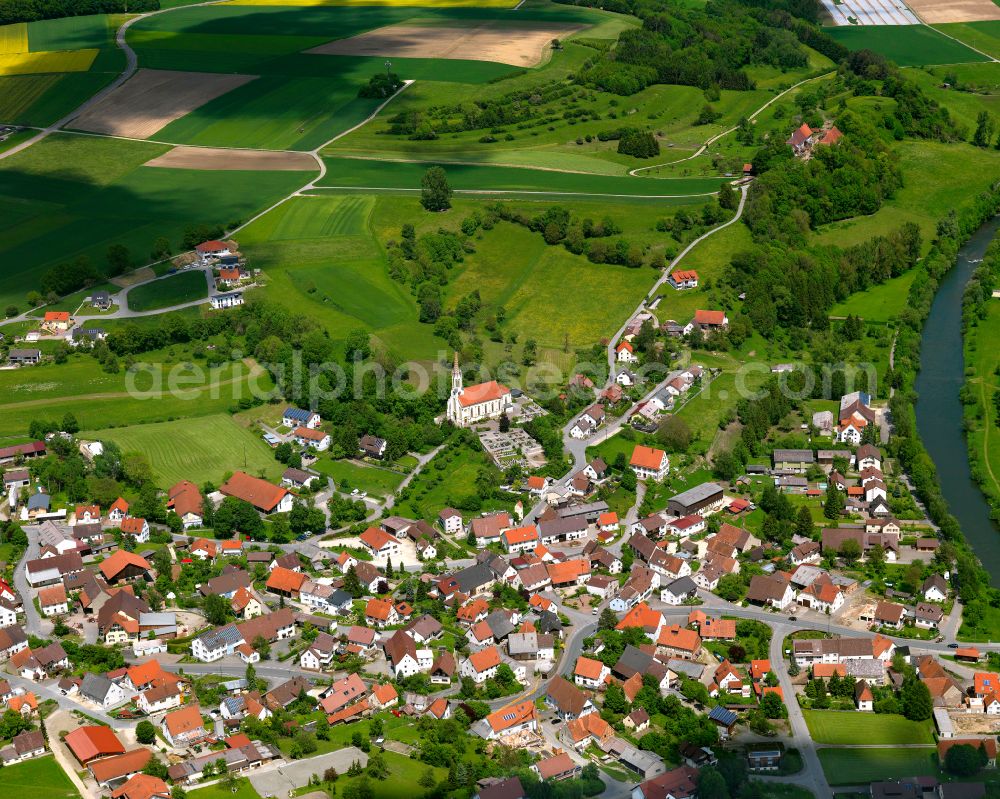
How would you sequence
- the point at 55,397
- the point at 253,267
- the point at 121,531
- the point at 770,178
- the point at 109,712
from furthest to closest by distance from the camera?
the point at 770,178, the point at 253,267, the point at 55,397, the point at 121,531, the point at 109,712


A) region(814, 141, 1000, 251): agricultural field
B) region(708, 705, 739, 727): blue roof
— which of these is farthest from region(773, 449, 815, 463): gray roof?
region(814, 141, 1000, 251): agricultural field

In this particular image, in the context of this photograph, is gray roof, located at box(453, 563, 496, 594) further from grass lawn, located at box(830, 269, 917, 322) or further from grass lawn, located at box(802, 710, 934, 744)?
grass lawn, located at box(830, 269, 917, 322)

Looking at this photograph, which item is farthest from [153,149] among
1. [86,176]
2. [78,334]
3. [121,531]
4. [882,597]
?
[882,597]

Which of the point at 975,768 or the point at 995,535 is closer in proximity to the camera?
the point at 975,768

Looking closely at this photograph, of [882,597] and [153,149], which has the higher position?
[153,149]

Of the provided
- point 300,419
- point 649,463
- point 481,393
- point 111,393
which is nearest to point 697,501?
point 649,463

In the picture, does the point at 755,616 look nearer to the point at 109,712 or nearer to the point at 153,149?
the point at 109,712

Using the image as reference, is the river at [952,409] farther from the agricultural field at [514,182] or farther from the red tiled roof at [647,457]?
the agricultural field at [514,182]
